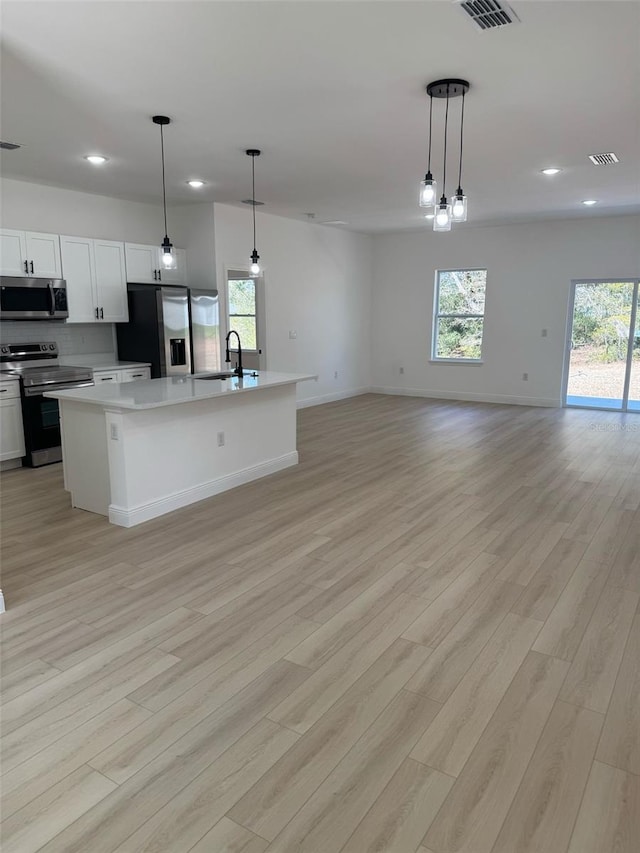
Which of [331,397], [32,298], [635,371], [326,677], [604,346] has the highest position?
[32,298]

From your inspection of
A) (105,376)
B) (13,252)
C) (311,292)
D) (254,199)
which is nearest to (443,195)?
(254,199)

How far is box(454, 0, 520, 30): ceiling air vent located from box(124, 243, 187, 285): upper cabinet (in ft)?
15.9

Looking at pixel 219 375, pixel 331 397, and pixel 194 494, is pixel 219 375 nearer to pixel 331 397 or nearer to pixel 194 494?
pixel 194 494

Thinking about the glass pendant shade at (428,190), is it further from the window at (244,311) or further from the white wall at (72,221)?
the window at (244,311)

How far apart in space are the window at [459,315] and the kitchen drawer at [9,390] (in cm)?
664

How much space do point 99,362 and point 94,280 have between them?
97 cm

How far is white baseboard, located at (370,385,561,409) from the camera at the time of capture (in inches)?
349

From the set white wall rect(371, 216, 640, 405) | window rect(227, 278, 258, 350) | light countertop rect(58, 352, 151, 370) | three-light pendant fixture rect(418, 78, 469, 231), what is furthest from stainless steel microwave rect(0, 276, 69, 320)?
white wall rect(371, 216, 640, 405)

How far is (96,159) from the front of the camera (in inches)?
188

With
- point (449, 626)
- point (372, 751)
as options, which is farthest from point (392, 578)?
point (372, 751)

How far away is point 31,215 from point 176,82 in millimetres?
3340

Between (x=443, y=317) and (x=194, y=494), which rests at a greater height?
(x=443, y=317)

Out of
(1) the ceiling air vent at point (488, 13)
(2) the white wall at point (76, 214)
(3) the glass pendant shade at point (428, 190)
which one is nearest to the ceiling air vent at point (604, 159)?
(3) the glass pendant shade at point (428, 190)

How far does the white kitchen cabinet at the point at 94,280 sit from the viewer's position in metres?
5.90
